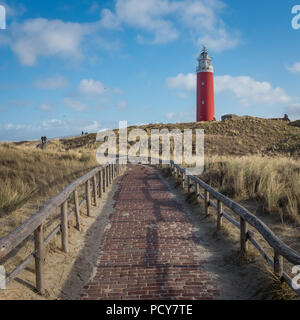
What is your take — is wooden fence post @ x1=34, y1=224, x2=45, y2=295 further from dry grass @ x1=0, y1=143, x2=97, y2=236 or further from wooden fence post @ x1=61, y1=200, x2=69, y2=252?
dry grass @ x1=0, y1=143, x2=97, y2=236

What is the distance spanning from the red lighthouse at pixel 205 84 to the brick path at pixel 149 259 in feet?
149

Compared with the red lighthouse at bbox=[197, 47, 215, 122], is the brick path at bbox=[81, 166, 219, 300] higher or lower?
lower

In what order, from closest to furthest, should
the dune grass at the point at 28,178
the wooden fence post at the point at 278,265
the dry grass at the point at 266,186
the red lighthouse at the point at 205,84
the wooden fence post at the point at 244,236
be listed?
1. the wooden fence post at the point at 278,265
2. the wooden fence post at the point at 244,236
3. the dry grass at the point at 266,186
4. the dune grass at the point at 28,178
5. the red lighthouse at the point at 205,84

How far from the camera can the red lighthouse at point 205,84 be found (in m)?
50.5

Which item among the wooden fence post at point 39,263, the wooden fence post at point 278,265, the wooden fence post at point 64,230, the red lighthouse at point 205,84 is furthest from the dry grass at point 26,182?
the red lighthouse at point 205,84

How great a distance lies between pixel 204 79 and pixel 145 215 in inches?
1843

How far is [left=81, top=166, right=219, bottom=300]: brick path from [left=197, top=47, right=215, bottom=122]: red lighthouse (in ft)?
149

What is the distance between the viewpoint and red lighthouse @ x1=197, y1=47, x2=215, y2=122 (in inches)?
1988

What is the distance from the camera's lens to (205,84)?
50438mm

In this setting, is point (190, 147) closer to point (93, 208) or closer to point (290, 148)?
point (290, 148)

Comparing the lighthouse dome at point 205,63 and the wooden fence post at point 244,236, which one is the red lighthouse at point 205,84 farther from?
the wooden fence post at point 244,236

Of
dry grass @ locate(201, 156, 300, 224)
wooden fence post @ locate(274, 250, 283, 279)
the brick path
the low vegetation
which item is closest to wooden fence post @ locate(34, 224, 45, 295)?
the brick path

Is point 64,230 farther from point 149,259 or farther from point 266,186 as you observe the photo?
point 266,186

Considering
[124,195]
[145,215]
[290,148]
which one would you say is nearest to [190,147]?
[290,148]
